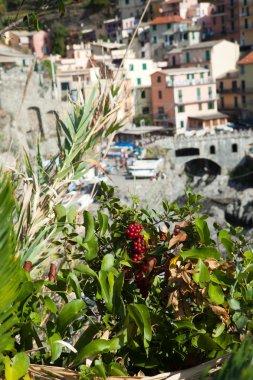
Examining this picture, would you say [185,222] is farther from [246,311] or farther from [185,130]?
[185,130]

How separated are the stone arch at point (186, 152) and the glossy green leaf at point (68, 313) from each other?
33608 mm

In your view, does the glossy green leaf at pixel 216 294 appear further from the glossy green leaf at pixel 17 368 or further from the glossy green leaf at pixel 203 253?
the glossy green leaf at pixel 17 368

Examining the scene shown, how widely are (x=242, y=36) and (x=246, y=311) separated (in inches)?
1861

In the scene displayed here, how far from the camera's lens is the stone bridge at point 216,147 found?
34375mm

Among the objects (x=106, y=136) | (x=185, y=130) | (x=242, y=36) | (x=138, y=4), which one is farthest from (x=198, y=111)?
(x=106, y=136)

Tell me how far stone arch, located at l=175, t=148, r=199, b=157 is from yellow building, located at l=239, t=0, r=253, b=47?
47.7 feet

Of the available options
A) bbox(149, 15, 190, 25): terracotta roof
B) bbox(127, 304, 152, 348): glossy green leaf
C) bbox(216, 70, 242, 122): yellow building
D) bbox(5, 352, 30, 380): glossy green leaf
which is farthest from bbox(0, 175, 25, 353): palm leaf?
bbox(149, 15, 190, 25): terracotta roof

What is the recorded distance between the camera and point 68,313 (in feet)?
5.03

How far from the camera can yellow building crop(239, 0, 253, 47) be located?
4553 cm

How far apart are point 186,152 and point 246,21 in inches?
634

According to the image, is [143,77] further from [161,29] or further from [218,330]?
[218,330]

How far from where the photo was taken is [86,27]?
53.4 metres

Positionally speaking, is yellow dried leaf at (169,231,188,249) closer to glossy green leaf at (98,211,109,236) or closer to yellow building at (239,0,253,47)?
glossy green leaf at (98,211,109,236)

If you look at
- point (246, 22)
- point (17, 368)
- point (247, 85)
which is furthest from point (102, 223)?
point (246, 22)
